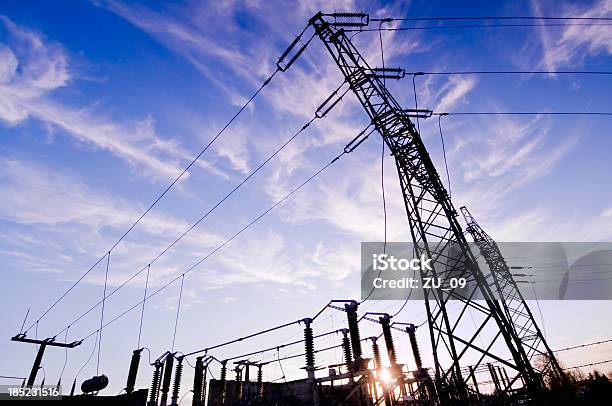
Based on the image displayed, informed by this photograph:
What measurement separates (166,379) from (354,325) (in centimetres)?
2450

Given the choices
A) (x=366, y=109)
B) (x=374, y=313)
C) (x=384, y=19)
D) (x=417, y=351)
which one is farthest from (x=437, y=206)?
(x=417, y=351)

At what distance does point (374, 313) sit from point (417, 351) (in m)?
5.34

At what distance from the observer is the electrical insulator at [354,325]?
21.9 m

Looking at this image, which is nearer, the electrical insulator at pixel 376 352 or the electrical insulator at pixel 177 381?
the electrical insulator at pixel 376 352

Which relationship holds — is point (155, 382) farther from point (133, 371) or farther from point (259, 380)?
point (259, 380)

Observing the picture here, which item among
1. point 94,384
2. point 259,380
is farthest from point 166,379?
point 94,384

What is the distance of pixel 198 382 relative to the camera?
32875 mm

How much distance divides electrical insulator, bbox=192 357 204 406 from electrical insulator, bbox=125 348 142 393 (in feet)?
22.2

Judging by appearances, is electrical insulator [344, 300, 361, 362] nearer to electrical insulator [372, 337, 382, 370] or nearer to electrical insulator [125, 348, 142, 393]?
electrical insulator [372, 337, 382, 370]

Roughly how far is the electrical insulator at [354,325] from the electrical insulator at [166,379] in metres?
23.0

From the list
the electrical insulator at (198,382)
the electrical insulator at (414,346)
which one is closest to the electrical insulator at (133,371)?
the electrical insulator at (198,382)

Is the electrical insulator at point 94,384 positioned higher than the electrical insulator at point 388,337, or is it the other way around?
the electrical insulator at point 388,337

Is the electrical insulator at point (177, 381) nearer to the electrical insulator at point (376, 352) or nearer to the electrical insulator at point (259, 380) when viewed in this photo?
the electrical insulator at point (259, 380)

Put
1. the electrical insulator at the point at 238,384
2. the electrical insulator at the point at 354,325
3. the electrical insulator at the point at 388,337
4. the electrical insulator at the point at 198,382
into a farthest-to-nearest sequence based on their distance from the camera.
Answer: the electrical insulator at the point at 238,384 < the electrical insulator at the point at 198,382 < the electrical insulator at the point at 388,337 < the electrical insulator at the point at 354,325
